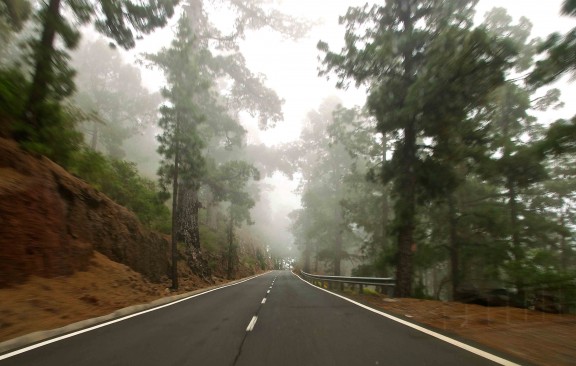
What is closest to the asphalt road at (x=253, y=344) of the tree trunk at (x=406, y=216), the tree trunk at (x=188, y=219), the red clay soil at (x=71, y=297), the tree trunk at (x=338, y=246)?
the red clay soil at (x=71, y=297)

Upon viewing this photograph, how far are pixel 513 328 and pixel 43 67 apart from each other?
14.5 metres

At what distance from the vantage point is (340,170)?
3569 cm

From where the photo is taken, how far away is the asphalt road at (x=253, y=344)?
4957 mm

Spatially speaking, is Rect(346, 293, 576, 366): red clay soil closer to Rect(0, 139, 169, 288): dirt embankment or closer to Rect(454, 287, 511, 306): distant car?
Rect(454, 287, 511, 306): distant car

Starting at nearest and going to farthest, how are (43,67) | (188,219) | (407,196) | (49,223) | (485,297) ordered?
1. (485,297)
2. (49,223)
3. (43,67)
4. (407,196)
5. (188,219)

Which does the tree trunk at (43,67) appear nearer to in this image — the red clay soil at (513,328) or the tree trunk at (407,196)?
the tree trunk at (407,196)

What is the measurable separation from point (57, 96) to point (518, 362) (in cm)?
1434

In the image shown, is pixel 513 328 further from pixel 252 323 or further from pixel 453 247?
pixel 453 247

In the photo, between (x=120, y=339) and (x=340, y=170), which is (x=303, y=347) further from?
(x=340, y=170)

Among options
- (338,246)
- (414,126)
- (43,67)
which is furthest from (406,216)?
(338,246)

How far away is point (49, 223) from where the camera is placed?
37.2 ft

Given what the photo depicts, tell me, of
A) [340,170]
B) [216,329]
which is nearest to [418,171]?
[216,329]

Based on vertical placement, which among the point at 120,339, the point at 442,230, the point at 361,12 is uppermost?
the point at 361,12

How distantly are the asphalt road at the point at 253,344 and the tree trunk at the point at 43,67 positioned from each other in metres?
7.89
